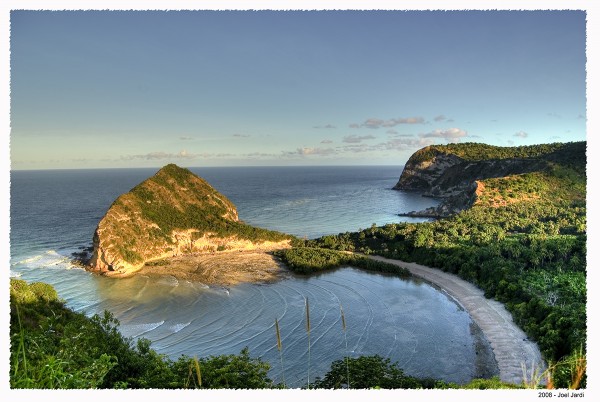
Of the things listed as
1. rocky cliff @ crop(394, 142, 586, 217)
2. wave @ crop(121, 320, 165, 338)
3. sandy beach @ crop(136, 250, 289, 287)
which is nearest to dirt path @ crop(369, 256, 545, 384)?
sandy beach @ crop(136, 250, 289, 287)

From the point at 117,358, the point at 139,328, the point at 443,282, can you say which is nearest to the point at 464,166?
the point at 443,282

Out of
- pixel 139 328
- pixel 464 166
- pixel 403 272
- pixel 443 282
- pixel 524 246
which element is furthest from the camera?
pixel 464 166

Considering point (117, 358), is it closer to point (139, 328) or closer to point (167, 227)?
point (139, 328)

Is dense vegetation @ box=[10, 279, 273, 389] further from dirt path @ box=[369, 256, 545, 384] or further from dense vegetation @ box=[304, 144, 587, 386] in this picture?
dirt path @ box=[369, 256, 545, 384]

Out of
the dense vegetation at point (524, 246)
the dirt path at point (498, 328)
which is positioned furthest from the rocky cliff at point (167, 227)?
the dirt path at point (498, 328)

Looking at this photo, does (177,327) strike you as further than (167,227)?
No

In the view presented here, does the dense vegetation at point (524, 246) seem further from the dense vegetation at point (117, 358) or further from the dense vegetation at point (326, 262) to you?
the dense vegetation at point (117, 358)

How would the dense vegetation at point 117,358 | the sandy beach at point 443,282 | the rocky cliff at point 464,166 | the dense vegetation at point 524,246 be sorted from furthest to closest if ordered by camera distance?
the rocky cliff at point 464,166, the dense vegetation at point 524,246, the sandy beach at point 443,282, the dense vegetation at point 117,358
